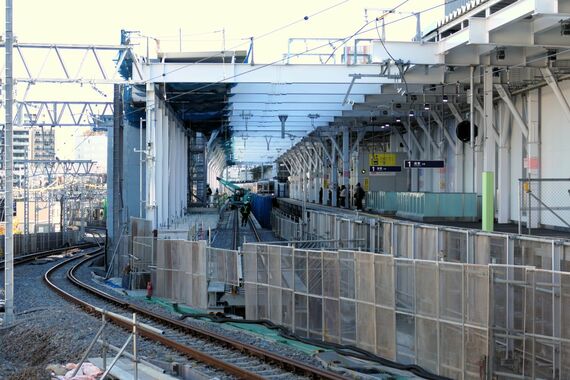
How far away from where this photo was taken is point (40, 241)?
49500 mm

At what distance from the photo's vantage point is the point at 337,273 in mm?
15422

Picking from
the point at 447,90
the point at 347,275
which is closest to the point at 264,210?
the point at 447,90

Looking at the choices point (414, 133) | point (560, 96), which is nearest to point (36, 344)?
point (560, 96)

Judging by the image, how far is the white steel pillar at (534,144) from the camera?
25.0 m

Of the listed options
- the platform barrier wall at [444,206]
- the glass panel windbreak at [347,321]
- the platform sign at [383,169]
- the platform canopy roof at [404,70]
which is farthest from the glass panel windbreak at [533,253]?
the platform sign at [383,169]

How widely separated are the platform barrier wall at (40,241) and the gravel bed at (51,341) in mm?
24628

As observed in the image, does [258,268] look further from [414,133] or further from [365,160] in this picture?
[365,160]

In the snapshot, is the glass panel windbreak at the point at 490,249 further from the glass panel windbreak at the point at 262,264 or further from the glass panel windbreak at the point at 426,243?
the glass panel windbreak at the point at 262,264

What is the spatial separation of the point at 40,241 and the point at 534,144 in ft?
119

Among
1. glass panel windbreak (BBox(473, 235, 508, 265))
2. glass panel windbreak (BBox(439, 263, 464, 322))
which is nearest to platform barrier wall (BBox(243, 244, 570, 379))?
glass panel windbreak (BBox(439, 263, 464, 322))

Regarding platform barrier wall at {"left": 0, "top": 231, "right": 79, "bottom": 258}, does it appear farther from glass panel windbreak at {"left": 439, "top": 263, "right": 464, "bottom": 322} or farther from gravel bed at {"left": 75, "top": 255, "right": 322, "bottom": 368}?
glass panel windbreak at {"left": 439, "top": 263, "right": 464, "bottom": 322}

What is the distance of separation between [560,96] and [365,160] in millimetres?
35907

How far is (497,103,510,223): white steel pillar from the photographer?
27.3m

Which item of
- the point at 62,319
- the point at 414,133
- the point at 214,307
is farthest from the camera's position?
the point at 414,133
